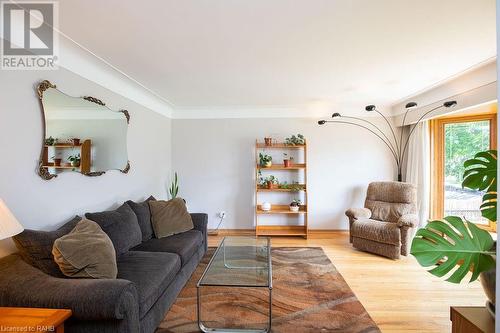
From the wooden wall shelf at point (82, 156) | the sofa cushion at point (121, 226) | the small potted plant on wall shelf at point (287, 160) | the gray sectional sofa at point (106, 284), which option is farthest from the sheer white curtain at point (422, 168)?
the wooden wall shelf at point (82, 156)

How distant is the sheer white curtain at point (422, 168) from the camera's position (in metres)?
4.23

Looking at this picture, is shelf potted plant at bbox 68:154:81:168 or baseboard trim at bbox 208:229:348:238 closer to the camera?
shelf potted plant at bbox 68:154:81:168

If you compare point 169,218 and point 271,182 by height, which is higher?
point 271,182

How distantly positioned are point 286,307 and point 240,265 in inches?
22.9

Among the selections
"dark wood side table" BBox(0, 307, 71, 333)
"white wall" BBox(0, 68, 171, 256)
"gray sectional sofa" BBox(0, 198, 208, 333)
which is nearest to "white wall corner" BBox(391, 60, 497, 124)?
"gray sectional sofa" BBox(0, 198, 208, 333)

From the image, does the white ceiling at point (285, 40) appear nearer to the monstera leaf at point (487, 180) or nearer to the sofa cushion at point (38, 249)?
the monstera leaf at point (487, 180)

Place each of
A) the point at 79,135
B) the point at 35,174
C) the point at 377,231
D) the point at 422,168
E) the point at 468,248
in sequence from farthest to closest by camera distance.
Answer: the point at 422,168, the point at 377,231, the point at 79,135, the point at 35,174, the point at 468,248

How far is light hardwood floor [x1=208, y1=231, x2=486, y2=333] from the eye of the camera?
225 centimetres

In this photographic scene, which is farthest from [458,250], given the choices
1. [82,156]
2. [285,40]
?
[82,156]

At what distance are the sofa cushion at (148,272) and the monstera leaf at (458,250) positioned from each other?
5.73 feet

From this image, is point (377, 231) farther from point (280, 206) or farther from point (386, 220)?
point (280, 206)

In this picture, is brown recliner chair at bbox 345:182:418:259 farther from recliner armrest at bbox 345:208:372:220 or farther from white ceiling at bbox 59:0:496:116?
white ceiling at bbox 59:0:496:116

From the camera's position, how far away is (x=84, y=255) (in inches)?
73.1

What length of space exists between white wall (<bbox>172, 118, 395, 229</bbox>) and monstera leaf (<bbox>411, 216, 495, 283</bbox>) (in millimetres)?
3619
